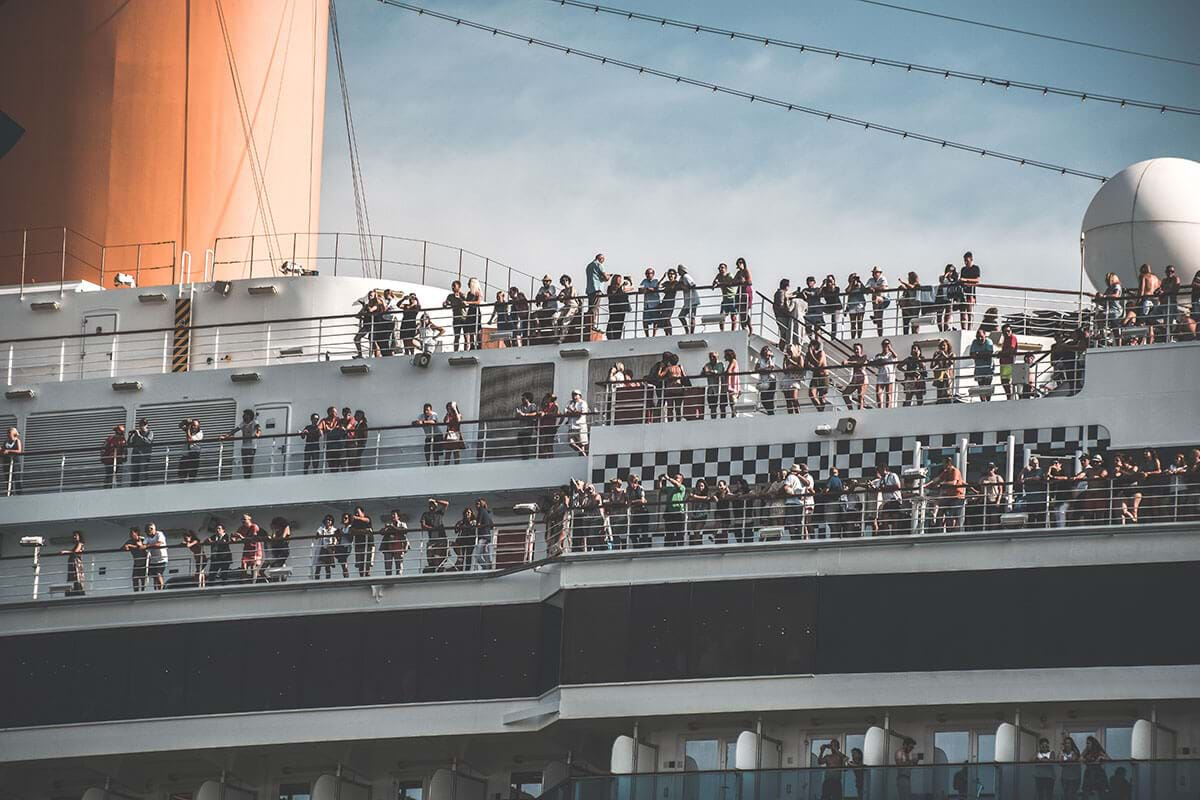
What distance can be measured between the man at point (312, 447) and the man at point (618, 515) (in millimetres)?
4643

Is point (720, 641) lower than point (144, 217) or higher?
lower

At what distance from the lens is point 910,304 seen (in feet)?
111

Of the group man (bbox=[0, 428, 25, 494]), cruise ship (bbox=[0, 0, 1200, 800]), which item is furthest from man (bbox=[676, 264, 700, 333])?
man (bbox=[0, 428, 25, 494])

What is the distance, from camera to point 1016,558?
28656 millimetres

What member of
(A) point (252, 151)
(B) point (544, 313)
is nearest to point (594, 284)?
(B) point (544, 313)

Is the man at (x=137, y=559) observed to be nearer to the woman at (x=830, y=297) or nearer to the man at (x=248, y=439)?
the man at (x=248, y=439)

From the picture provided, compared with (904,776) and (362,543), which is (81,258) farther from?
(904,776)

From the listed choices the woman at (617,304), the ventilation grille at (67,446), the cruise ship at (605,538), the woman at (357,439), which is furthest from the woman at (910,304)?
the ventilation grille at (67,446)

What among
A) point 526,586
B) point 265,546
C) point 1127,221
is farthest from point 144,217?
point 1127,221

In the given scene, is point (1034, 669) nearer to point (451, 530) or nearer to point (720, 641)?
point (720, 641)

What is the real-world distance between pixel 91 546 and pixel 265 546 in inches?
127

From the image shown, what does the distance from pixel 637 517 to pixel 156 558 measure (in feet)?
19.3

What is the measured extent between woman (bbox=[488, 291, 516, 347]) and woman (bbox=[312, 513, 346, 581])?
11.8 ft

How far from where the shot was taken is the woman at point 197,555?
31.9 meters
